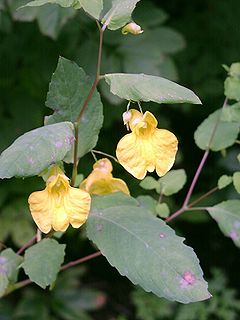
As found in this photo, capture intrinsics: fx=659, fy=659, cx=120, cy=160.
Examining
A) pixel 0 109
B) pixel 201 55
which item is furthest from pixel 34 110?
pixel 201 55

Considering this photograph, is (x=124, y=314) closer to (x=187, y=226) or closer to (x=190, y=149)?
(x=187, y=226)

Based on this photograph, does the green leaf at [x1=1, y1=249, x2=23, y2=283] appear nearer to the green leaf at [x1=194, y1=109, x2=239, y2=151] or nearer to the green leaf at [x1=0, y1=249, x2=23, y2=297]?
the green leaf at [x1=0, y1=249, x2=23, y2=297]

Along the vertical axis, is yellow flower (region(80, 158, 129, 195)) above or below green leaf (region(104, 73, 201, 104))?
below

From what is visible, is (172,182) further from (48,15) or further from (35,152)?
(48,15)

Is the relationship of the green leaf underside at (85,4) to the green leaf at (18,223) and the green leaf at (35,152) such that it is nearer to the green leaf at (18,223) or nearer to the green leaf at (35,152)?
the green leaf at (35,152)

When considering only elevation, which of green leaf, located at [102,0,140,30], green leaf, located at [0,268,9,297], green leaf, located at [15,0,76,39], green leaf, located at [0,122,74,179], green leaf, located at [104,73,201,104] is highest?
green leaf, located at [102,0,140,30]

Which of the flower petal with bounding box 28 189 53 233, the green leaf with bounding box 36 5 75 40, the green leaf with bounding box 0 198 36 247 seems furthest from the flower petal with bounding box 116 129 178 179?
the green leaf with bounding box 0 198 36 247

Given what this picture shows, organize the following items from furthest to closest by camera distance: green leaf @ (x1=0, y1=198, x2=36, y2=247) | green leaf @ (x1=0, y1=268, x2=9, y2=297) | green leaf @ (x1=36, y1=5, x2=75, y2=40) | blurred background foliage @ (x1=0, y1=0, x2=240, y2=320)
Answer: green leaf @ (x1=0, y1=198, x2=36, y2=247)
blurred background foliage @ (x1=0, y1=0, x2=240, y2=320)
green leaf @ (x1=36, y1=5, x2=75, y2=40)
green leaf @ (x1=0, y1=268, x2=9, y2=297)
